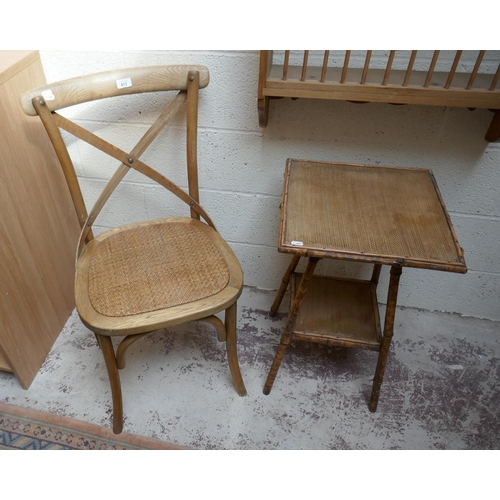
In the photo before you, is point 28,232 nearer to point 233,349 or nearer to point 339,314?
point 233,349

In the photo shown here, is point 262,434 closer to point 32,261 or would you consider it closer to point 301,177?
point 301,177

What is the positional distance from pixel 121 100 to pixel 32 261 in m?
0.62

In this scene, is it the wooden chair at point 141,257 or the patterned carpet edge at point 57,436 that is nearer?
the wooden chair at point 141,257

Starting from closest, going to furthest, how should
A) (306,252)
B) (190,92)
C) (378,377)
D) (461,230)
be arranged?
(306,252) → (190,92) → (378,377) → (461,230)

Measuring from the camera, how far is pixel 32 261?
1.41 metres

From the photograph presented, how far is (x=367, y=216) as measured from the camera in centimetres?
111

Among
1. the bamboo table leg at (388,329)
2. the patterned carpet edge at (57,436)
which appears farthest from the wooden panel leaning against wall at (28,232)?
the bamboo table leg at (388,329)

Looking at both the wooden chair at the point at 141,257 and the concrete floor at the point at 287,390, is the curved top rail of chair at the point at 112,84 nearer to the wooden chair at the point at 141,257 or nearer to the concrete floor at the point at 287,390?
the wooden chair at the point at 141,257

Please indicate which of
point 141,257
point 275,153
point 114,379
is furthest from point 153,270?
point 275,153

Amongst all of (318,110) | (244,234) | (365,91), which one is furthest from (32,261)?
(365,91)

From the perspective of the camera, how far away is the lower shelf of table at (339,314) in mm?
1316

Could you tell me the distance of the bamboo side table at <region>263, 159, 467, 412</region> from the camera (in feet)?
3.28

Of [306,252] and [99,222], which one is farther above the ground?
[306,252]

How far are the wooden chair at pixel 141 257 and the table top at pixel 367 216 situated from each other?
27cm
